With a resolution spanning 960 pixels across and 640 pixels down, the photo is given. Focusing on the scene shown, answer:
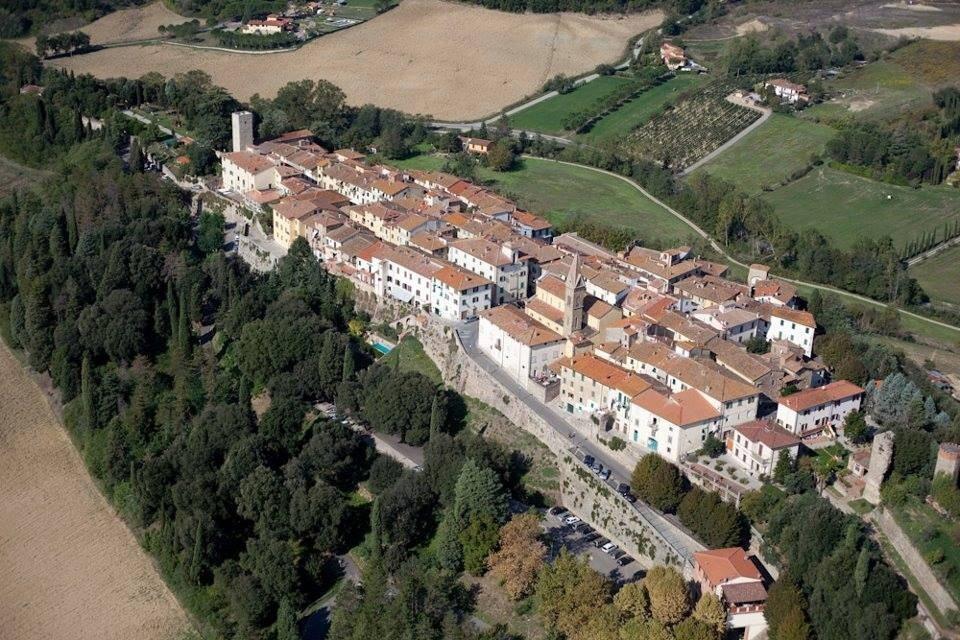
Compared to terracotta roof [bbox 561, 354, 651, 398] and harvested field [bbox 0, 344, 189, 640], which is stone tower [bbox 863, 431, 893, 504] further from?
harvested field [bbox 0, 344, 189, 640]

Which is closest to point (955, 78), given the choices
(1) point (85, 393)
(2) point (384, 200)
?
(2) point (384, 200)

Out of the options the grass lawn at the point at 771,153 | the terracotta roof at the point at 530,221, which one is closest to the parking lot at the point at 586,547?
the terracotta roof at the point at 530,221

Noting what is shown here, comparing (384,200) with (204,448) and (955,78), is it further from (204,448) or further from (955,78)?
(955,78)

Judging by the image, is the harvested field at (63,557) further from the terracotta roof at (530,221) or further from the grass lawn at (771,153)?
the grass lawn at (771,153)

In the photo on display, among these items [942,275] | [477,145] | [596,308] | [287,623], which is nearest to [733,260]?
[942,275]

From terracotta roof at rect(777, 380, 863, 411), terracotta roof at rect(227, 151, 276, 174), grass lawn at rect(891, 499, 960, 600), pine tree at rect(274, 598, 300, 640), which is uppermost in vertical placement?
terracotta roof at rect(227, 151, 276, 174)

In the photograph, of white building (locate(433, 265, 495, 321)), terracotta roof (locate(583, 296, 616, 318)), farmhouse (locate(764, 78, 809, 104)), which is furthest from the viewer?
farmhouse (locate(764, 78, 809, 104))

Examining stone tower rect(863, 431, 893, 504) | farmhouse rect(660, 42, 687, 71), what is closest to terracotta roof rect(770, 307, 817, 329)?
stone tower rect(863, 431, 893, 504)
